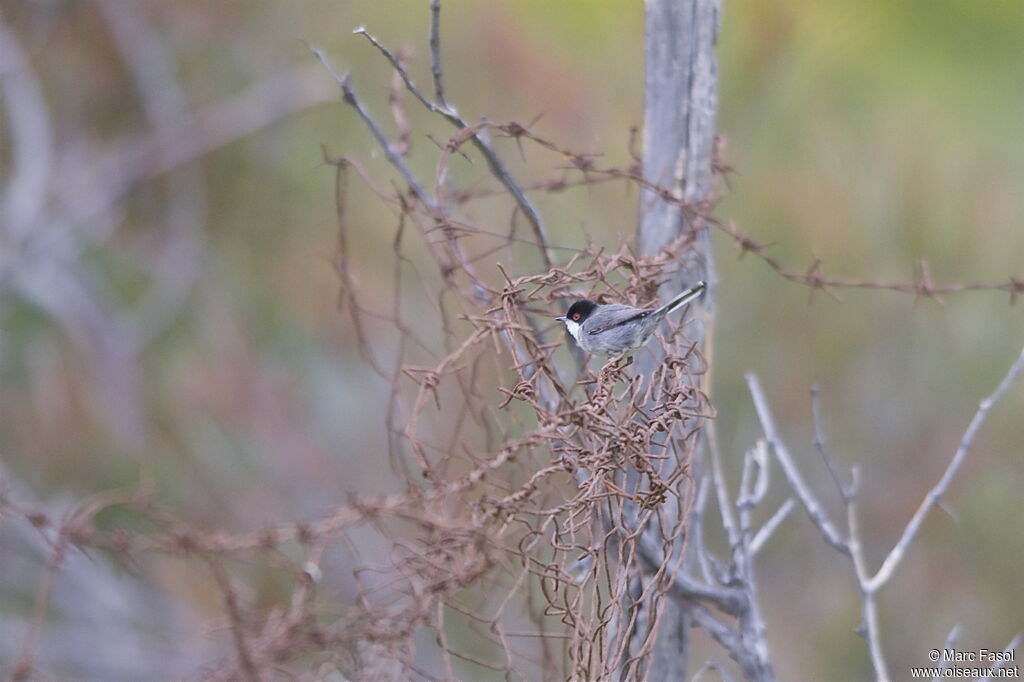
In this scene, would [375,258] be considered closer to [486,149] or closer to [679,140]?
[679,140]

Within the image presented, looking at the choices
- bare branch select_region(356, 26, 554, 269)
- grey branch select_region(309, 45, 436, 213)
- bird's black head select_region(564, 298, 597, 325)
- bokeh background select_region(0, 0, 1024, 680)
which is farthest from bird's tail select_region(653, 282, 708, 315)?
bokeh background select_region(0, 0, 1024, 680)

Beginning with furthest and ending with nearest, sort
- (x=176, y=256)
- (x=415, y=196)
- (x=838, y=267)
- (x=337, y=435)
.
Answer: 1. (x=176, y=256)
2. (x=337, y=435)
3. (x=838, y=267)
4. (x=415, y=196)

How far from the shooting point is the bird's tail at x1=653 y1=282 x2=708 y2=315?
2129mm

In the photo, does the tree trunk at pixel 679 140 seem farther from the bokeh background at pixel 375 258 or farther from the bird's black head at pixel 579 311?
the bokeh background at pixel 375 258

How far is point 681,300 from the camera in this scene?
7.29 ft

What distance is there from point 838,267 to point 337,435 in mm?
3303

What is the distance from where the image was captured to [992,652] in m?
4.80

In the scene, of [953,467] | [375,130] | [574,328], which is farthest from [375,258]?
[953,467]

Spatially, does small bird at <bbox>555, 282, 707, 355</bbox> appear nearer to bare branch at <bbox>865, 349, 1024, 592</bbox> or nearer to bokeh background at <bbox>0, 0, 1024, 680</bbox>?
bare branch at <bbox>865, 349, 1024, 592</bbox>

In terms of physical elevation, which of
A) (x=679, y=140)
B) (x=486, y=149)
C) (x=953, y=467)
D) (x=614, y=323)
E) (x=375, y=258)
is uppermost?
(x=375, y=258)

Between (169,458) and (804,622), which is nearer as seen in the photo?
(804,622)

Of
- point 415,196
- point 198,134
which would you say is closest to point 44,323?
point 198,134

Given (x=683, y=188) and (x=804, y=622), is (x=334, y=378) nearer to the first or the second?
(x=804, y=622)

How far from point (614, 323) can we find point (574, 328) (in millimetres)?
157
